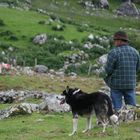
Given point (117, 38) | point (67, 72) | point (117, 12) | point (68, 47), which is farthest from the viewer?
point (117, 12)

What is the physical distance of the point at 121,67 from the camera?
1944 cm

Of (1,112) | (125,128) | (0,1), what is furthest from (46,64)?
(125,128)

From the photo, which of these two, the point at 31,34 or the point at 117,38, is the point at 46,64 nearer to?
the point at 31,34

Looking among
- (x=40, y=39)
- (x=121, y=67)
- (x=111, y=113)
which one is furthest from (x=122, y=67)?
(x=40, y=39)

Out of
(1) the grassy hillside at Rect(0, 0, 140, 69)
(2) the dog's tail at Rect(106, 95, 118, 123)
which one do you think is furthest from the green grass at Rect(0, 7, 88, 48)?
(2) the dog's tail at Rect(106, 95, 118, 123)

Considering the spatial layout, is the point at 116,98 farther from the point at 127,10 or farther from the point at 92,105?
the point at 127,10

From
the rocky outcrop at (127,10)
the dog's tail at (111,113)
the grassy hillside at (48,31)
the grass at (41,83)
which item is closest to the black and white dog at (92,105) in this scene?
the dog's tail at (111,113)

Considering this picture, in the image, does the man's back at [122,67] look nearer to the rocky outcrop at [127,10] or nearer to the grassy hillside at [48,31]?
the grassy hillside at [48,31]

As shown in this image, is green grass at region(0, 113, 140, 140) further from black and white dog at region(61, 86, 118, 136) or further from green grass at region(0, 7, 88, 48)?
green grass at region(0, 7, 88, 48)

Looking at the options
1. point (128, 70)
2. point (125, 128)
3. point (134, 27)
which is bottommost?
point (134, 27)

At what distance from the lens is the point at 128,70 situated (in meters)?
19.5

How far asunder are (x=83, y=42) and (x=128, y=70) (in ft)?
177

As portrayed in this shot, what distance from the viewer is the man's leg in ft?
64.7

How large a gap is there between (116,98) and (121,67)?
1.01 metres
